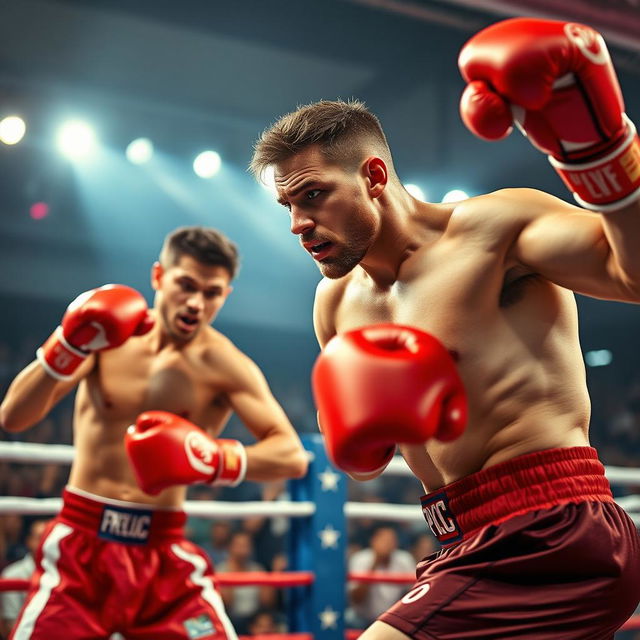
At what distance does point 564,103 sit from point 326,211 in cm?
45

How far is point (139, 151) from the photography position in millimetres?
7562

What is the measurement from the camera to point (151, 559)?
2.10 meters

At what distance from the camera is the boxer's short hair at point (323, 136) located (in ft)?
4.61

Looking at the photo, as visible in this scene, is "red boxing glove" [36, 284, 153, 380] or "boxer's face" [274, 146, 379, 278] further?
"red boxing glove" [36, 284, 153, 380]

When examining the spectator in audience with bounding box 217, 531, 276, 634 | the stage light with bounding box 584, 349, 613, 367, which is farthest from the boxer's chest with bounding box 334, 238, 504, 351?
the stage light with bounding box 584, 349, 613, 367

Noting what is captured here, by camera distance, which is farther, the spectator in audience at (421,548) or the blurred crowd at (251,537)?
the spectator in audience at (421,548)

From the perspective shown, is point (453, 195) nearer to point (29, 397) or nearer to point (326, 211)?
point (29, 397)

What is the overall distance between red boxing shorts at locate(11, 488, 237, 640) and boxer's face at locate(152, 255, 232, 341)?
1.63 feet

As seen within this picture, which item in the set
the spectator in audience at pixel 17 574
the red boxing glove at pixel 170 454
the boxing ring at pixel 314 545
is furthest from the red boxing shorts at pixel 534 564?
the spectator in audience at pixel 17 574

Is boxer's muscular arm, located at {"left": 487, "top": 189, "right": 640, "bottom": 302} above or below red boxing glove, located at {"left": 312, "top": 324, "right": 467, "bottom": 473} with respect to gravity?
above

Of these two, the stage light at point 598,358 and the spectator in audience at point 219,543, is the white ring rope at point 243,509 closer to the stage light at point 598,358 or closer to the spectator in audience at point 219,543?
the spectator in audience at point 219,543

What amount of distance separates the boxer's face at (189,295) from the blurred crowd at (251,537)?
0.94 metres

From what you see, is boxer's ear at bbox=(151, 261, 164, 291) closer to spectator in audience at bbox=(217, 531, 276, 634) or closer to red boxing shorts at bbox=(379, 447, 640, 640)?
red boxing shorts at bbox=(379, 447, 640, 640)

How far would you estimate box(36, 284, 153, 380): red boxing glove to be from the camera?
2158mm
